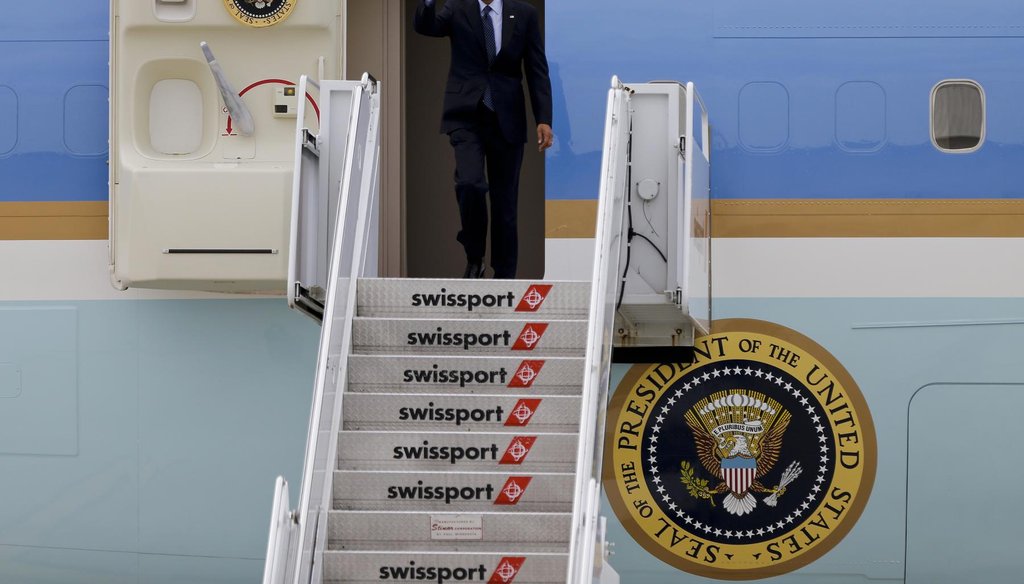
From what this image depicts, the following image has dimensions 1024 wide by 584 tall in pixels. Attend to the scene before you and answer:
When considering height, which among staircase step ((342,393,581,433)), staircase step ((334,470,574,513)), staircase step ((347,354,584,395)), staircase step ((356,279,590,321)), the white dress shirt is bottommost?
staircase step ((334,470,574,513))

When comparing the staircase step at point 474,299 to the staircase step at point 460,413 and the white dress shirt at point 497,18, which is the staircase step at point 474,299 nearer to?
the staircase step at point 460,413

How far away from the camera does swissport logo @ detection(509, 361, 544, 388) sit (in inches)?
267

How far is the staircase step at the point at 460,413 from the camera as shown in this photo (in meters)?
6.66

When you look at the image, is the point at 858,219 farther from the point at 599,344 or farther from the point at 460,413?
the point at 460,413

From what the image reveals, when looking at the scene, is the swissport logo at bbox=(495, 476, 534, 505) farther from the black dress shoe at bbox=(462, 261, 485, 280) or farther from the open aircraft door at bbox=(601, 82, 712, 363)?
the black dress shoe at bbox=(462, 261, 485, 280)

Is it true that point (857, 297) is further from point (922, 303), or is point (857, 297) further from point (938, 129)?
point (938, 129)

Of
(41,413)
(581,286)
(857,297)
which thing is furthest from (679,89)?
(41,413)

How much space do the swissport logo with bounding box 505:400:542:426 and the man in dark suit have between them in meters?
1.19

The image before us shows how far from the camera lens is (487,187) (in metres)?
7.59

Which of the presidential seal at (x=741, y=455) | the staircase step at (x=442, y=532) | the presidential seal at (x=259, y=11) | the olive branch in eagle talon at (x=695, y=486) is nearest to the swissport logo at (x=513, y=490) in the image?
the staircase step at (x=442, y=532)

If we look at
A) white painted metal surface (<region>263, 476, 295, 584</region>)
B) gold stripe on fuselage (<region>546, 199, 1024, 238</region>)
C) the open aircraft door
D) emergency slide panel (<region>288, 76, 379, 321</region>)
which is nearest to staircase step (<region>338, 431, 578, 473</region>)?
white painted metal surface (<region>263, 476, 295, 584</region>)

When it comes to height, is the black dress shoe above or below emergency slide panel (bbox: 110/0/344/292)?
below

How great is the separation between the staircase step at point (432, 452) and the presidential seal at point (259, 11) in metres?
2.71

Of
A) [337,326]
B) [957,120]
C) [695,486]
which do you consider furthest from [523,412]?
[957,120]
